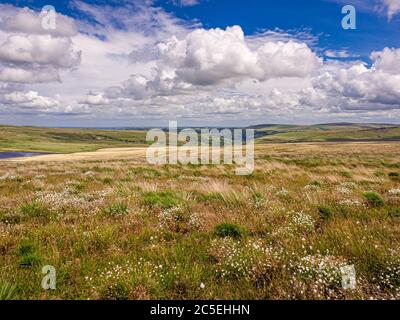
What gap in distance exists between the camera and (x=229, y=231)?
6.49 m

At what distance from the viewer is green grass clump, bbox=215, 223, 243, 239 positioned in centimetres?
642

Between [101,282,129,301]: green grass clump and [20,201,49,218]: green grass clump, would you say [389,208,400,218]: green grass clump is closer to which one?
[101,282,129,301]: green grass clump

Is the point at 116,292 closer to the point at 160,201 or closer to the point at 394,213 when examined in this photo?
the point at 160,201

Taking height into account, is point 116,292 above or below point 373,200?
below

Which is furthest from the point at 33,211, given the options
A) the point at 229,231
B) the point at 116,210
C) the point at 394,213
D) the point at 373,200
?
the point at 373,200

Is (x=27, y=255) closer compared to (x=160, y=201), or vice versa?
(x=27, y=255)

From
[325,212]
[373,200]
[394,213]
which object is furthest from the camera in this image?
[373,200]

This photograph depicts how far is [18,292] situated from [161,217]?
392cm

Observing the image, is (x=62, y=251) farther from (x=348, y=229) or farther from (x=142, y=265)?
(x=348, y=229)

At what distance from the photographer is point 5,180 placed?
1672 centimetres

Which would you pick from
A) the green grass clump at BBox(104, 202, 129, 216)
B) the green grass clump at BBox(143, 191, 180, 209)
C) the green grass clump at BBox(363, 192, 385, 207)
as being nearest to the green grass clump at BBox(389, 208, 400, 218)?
the green grass clump at BBox(363, 192, 385, 207)

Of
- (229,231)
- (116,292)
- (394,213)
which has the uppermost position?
(394,213)

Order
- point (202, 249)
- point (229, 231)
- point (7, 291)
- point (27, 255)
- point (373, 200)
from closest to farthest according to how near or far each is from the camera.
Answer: point (7, 291) < point (27, 255) < point (202, 249) < point (229, 231) < point (373, 200)
